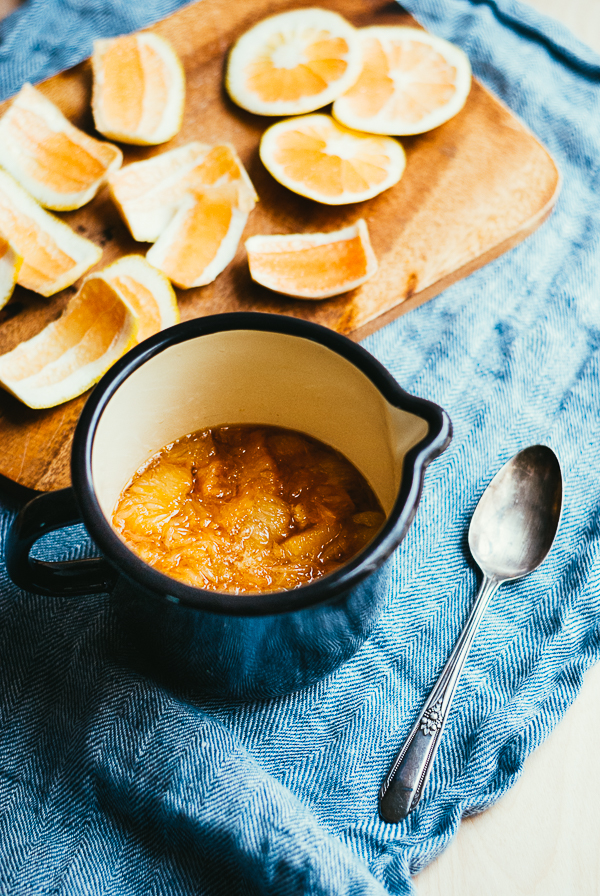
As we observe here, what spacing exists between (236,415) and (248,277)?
0.35 meters

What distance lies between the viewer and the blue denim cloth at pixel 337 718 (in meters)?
0.72

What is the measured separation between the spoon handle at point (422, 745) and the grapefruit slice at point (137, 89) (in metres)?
0.86

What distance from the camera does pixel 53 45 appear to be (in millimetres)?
1320

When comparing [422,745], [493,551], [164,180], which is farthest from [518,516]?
[164,180]

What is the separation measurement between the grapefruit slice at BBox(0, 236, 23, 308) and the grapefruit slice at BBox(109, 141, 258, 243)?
0.53 ft

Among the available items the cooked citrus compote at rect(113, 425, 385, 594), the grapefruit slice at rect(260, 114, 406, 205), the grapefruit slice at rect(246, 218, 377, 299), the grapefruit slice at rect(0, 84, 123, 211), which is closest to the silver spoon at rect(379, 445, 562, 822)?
the cooked citrus compote at rect(113, 425, 385, 594)

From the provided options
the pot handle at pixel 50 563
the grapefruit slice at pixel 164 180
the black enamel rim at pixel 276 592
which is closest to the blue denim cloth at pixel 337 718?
the pot handle at pixel 50 563

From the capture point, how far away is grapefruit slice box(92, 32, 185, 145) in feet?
3.85

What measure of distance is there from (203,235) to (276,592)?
0.66 meters

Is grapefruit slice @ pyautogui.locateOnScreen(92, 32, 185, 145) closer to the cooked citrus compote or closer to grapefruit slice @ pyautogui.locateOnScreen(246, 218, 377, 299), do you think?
grapefruit slice @ pyautogui.locateOnScreen(246, 218, 377, 299)

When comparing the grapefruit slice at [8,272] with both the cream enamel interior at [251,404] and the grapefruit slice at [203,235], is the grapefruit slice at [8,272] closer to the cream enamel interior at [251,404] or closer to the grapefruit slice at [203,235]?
the grapefruit slice at [203,235]

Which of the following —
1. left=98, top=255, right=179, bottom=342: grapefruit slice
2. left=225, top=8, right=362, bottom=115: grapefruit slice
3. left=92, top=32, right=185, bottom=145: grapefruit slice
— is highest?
left=225, top=8, right=362, bottom=115: grapefruit slice

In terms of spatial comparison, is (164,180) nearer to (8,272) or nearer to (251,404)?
(8,272)

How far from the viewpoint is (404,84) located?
122cm
